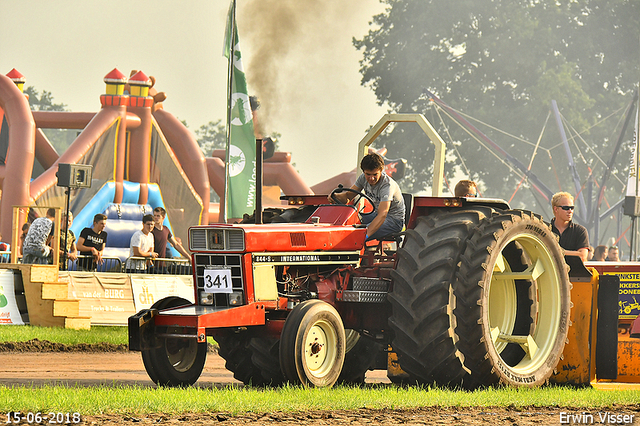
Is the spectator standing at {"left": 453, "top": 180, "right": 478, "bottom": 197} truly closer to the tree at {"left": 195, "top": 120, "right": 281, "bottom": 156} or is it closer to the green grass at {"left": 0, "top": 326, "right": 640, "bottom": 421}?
the green grass at {"left": 0, "top": 326, "right": 640, "bottom": 421}

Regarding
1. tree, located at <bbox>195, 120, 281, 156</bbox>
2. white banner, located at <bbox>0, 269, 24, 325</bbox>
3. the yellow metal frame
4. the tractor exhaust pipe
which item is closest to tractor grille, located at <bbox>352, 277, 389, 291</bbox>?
the tractor exhaust pipe

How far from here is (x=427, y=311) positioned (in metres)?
7.38

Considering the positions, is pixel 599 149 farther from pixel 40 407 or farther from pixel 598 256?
pixel 40 407

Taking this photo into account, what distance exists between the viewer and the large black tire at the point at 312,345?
6.98 m

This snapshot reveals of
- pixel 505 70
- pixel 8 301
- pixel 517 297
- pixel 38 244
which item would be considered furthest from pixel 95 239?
pixel 505 70

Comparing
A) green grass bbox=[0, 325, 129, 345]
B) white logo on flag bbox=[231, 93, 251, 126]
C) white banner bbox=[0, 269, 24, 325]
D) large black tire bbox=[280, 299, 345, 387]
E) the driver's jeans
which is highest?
white logo on flag bbox=[231, 93, 251, 126]

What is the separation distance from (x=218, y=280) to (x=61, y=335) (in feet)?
21.0

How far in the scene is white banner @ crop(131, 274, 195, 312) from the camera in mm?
16422

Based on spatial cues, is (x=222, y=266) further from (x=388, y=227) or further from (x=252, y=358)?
(x=388, y=227)

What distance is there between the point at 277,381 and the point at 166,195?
20094 mm

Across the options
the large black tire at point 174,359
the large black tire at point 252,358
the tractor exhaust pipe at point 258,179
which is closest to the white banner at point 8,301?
the large black tire at point 252,358

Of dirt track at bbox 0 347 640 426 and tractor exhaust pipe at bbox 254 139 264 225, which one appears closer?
dirt track at bbox 0 347 640 426

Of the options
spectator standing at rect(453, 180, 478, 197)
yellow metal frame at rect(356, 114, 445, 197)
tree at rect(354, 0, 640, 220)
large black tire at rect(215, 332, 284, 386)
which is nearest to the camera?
large black tire at rect(215, 332, 284, 386)

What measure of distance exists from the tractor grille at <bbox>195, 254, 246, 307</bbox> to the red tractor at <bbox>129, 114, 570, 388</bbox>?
1cm
